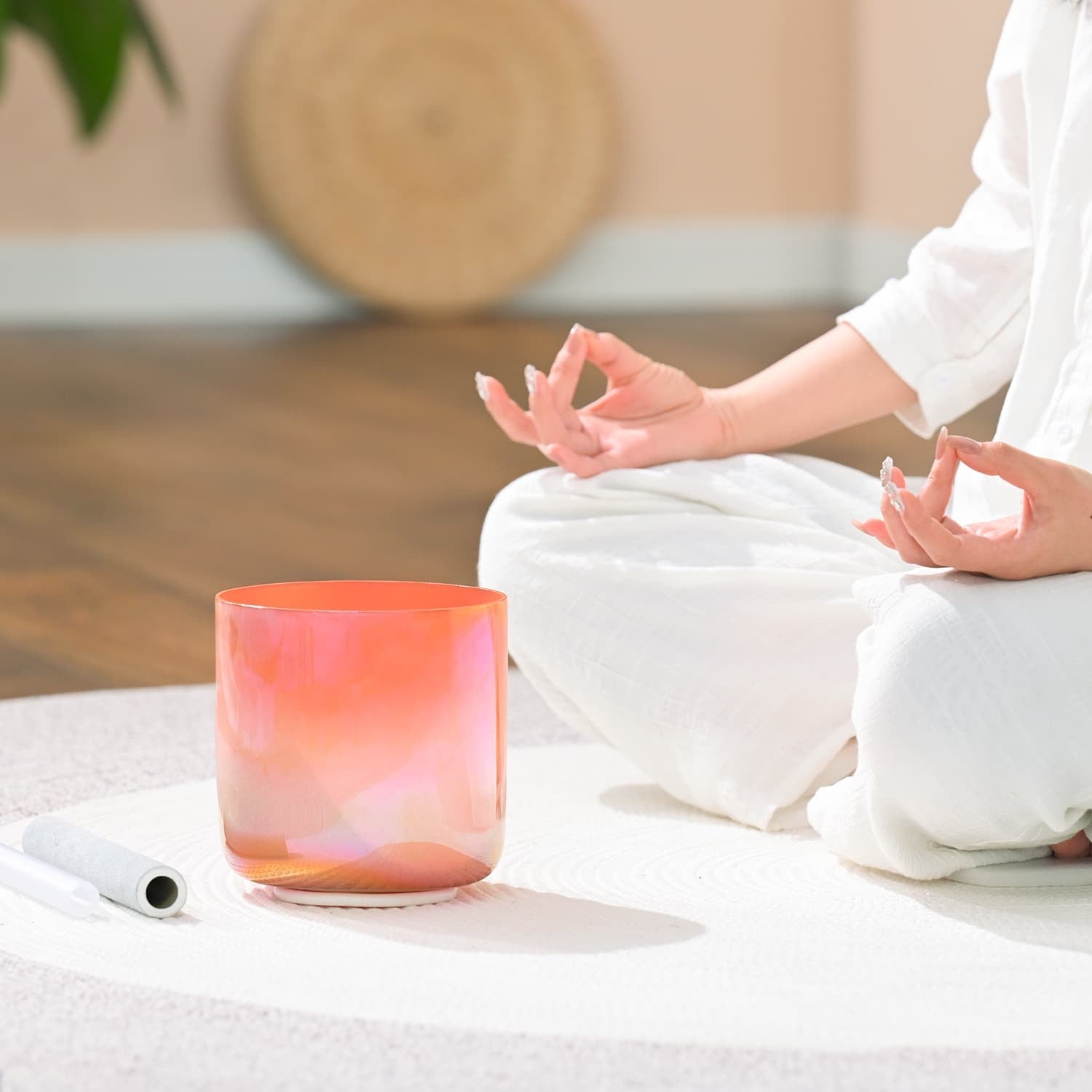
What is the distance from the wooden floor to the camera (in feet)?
5.42

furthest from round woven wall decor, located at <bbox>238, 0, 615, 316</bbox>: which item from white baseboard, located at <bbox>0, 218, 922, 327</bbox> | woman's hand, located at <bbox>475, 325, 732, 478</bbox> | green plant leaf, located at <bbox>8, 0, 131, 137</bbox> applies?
woman's hand, located at <bbox>475, 325, 732, 478</bbox>

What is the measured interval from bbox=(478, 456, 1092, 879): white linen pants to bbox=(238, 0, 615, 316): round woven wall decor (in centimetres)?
310

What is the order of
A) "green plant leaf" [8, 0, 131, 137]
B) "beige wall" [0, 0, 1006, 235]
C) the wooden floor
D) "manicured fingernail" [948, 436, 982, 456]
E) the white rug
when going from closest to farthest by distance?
the white rug, "manicured fingernail" [948, 436, 982, 456], the wooden floor, "green plant leaf" [8, 0, 131, 137], "beige wall" [0, 0, 1006, 235]

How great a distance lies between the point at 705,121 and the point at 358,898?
12.2ft

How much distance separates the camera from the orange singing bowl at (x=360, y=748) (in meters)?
0.84

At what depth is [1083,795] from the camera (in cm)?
88

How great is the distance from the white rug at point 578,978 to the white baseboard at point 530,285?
310 cm

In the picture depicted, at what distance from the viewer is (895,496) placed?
32.9 inches

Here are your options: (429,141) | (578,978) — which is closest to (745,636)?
(578,978)

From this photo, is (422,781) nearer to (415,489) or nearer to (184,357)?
(415,489)

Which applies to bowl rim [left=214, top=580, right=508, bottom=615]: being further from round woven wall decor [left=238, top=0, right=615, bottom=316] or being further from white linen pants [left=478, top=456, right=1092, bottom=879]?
round woven wall decor [left=238, top=0, right=615, bottom=316]

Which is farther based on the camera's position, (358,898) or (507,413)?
(507,413)

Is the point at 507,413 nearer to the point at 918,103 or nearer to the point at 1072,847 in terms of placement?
the point at 1072,847

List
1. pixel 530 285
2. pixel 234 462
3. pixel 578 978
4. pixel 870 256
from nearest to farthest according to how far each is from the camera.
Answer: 1. pixel 578 978
2. pixel 234 462
3. pixel 870 256
4. pixel 530 285
